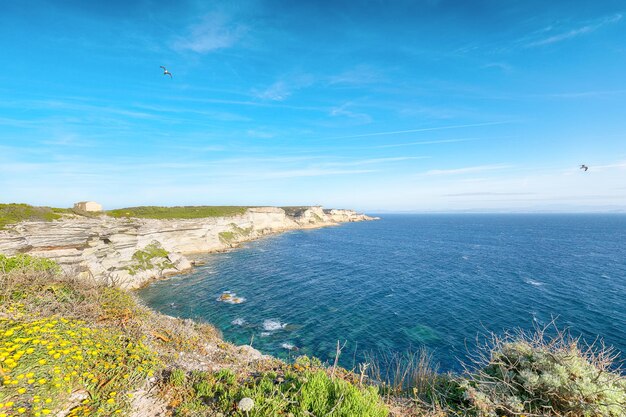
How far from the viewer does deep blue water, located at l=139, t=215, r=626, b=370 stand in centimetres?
2662

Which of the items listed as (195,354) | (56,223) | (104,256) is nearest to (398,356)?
(195,354)

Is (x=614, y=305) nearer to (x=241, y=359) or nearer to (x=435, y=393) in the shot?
(x=435, y=393)

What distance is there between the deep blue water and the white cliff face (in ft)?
18.6

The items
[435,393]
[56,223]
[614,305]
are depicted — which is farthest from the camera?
[56,223]

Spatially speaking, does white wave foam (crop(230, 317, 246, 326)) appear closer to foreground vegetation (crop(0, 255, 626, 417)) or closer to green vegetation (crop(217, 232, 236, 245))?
foreground vegetation (crop(0, 255, 626, 417))

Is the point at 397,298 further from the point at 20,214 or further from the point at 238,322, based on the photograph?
the point at 20,214

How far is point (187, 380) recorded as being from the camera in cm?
761

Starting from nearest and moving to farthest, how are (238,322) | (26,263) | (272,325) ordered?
1. (26,263)
2. (272,325)
3. (238,322)

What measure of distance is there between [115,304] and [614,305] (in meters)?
51.1

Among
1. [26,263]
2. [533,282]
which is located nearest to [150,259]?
[26,263]

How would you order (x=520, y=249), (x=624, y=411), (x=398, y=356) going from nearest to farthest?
(x=624, y=411)
(x=398, y=356)
(x=520, y=249)

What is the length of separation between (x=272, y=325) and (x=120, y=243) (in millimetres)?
34059

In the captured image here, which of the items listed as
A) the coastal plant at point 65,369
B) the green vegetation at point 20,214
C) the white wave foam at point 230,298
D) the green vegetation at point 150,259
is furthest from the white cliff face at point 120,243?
the white wave foam at point 230,298

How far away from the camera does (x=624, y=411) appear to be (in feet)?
22.4
